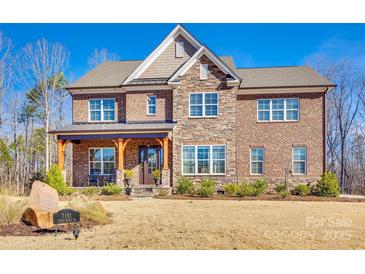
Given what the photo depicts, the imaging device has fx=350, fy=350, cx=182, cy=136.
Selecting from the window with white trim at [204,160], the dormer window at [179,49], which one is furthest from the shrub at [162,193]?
the dormer window at [179,49]

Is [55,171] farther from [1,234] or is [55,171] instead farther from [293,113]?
[293,113]

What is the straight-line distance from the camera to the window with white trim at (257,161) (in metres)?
20.9

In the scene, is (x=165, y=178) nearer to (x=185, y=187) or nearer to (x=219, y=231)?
(x=185, y=187)

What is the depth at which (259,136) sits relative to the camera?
68.8 ft

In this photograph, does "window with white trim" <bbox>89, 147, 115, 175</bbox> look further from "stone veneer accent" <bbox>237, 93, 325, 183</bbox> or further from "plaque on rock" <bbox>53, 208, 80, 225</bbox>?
"plaque on rock" <bbox>53, 208, 80, 225</bbox>

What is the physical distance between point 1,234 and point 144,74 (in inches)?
578

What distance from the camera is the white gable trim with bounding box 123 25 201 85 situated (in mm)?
21442

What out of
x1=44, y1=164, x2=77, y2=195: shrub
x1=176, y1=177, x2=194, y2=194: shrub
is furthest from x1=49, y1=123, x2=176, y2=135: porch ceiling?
x1=176, y1=177, x2=194, y2=194: shrub

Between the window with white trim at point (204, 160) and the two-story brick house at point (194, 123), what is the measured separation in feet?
0.19

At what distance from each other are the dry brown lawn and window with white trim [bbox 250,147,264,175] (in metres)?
7.46

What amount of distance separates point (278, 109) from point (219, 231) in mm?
13285

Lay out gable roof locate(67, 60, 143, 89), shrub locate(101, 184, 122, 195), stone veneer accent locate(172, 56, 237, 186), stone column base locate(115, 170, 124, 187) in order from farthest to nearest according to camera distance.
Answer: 1. gable roof locate(67, 60, 143, 89)
2. stone veneer accent locate(172, 56, 237, 186)
3. stone column base locate(115, 170, 124, 187)
4. shrub locate(101, 184, 122, 195)

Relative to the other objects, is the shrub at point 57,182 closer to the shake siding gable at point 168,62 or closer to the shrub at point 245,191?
the shake siding gable at point 168,62

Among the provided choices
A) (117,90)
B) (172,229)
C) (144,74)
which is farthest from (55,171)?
(172,229)
